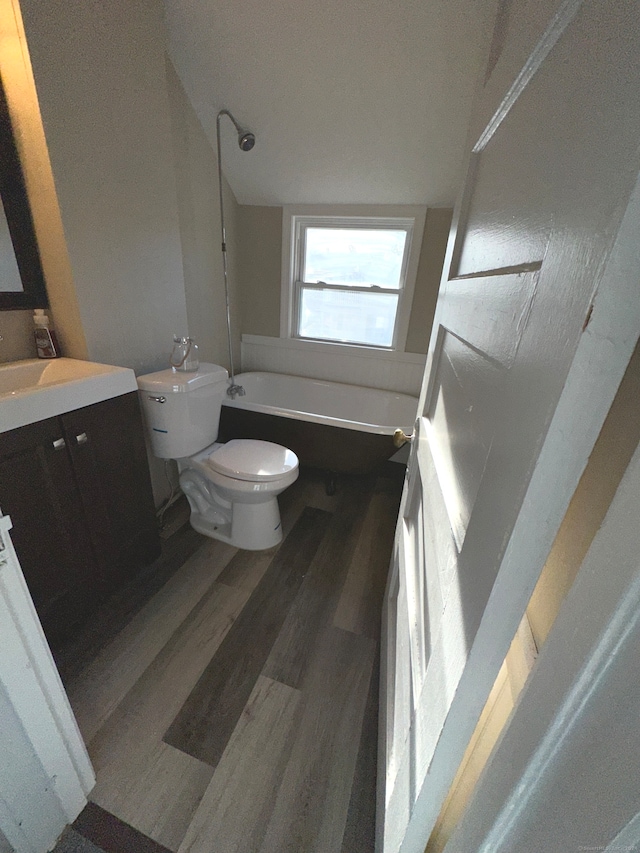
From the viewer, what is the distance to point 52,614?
1125 millimetres

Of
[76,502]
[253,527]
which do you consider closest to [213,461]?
[253,527]

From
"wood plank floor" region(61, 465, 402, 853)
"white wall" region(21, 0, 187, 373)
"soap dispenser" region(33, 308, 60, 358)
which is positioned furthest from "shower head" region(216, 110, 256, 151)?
"wood plank floor" region(61, 465, 402, 853)

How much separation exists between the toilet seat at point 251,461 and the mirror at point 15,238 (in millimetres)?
938

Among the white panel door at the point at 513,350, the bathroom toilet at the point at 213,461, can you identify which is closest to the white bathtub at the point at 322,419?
the bathroom toilet at the point at 213,461

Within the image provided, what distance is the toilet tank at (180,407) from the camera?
1.42 meters

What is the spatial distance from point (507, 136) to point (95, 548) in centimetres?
163

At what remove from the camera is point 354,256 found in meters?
2.41

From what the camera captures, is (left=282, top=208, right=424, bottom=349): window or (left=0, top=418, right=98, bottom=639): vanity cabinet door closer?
(left=0, top=418, right=98, bottom=639): vanity cabinet door

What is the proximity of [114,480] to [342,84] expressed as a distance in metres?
2.09

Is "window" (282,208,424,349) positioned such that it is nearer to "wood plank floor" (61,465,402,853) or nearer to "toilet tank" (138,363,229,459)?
"toilet tank" (138,363,229,459)

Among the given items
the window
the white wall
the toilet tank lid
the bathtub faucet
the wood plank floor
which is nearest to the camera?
the wood plank floor

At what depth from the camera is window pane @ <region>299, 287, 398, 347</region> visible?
2.46 m

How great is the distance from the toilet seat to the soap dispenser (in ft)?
2.49

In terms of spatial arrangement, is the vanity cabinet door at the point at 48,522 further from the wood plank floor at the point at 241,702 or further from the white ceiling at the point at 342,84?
the white ceiling at the point at 342,84
